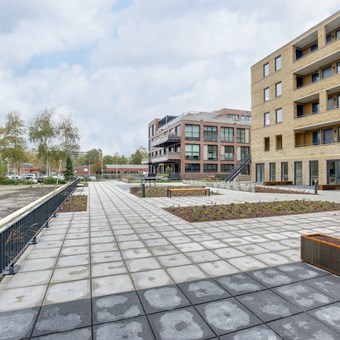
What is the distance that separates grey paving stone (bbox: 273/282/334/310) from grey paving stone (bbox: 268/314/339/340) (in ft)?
0.96

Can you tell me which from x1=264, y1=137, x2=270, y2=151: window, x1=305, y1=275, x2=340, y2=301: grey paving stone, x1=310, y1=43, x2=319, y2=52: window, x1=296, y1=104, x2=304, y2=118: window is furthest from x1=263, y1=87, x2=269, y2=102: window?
x1=305, y1=275, x2=340, y2=301: grey paving stone

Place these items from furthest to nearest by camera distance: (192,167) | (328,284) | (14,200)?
(192,167), (14,200), (328,284)

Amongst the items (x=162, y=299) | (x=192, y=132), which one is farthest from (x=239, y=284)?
(x=192, y=132)

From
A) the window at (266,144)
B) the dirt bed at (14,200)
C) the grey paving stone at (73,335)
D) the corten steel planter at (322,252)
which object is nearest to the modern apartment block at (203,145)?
the window at (266,144)

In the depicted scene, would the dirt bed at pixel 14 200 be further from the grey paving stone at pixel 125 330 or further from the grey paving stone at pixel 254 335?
the grey paving stone at pixel 254 335

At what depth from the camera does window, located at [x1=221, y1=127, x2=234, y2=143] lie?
2005 inches

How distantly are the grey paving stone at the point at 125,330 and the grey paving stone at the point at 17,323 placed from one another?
30.1 inches

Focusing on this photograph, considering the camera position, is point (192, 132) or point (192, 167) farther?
point (192, 132)

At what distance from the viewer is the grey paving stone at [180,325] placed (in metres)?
2.46

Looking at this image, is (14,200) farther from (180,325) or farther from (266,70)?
(266,70)

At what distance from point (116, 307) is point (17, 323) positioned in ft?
3.60

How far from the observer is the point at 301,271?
401 centimetres

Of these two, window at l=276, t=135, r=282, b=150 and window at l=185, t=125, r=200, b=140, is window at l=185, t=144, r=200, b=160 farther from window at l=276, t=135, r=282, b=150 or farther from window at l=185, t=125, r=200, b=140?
window at l=276, t=135, r=282, b=150

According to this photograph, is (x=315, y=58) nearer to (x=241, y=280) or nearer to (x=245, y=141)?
(x=241, y=280)
